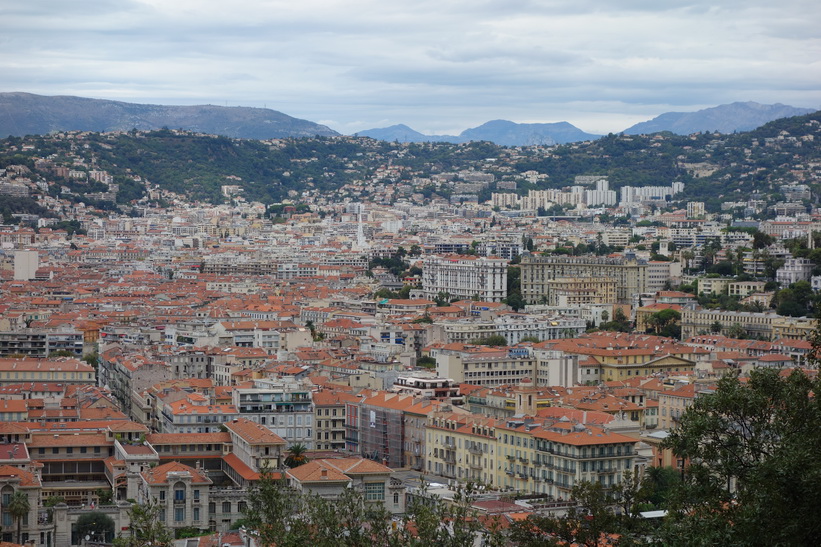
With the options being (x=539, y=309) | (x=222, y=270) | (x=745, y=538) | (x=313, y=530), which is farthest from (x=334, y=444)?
(x=222, y=270)

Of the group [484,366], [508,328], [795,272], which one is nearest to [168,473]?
[484,366]

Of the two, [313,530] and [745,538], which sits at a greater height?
[745,538]

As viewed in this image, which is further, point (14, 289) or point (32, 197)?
point (32, 197)

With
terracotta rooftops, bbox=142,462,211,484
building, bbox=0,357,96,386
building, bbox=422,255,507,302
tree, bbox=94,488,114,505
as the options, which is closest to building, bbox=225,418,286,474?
terracotta rooftops, bbox=142,462,211,484

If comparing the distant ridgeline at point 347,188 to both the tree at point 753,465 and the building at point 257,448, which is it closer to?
the building at point 257,448

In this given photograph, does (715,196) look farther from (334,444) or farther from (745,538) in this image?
(745,538)

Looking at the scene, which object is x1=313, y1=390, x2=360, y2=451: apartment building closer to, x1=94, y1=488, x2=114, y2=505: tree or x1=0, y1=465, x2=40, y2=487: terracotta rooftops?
x1=94, y1=488, x2=114, y2=505: tree

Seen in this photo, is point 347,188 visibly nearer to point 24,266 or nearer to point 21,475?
point 24,266
